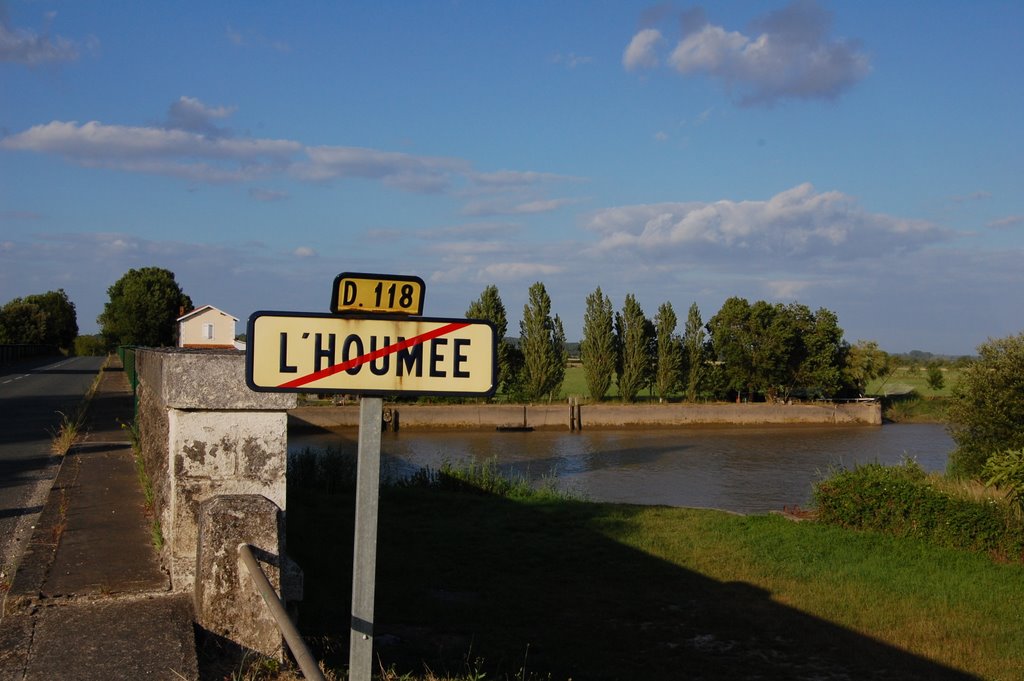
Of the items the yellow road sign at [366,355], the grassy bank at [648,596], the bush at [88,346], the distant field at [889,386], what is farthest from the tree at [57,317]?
the yellow road sign at [366,355]

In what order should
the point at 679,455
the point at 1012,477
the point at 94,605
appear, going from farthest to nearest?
1. the point at 679,455
2. the point at 1012,477
3. the point at 94,605

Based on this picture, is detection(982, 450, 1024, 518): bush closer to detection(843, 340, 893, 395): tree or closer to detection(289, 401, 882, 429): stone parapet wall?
detection(289, 401, 882, 429): stone parapet wall

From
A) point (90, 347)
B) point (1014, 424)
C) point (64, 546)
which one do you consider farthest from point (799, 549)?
point (90, 347)

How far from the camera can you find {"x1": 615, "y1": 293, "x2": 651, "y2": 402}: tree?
6072cm

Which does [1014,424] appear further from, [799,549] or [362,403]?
[362,403]

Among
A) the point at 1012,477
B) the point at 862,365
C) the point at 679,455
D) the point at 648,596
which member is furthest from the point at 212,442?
the point at 862,365

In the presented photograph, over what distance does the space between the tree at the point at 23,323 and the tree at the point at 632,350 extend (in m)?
59.0

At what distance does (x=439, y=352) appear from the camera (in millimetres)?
2764

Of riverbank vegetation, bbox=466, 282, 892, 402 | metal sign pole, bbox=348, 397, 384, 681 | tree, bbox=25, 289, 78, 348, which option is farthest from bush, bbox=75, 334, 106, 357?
metal sign pole, bbox=348, 397, 384, 681

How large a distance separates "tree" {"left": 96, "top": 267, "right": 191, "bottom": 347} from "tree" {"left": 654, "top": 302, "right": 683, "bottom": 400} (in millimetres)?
32149

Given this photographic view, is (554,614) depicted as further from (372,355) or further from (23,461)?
(372,355)

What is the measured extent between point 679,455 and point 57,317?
3603 inches

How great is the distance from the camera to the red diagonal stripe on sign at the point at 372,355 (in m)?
2.68

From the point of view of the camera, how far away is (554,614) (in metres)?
10.7
